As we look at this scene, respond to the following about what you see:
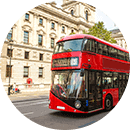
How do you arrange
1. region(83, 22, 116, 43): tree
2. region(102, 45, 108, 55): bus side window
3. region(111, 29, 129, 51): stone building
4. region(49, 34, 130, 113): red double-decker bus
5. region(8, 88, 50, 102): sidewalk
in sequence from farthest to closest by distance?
1. region(8, 88, 50, 102): sidewalk
2. region(83, 22, 116, 43): tree
3. region(102, 45, 108, 55): bus side window
4. region(49, 34, 130, 113): red double-decker bus
5. region(111, 29, 129, 51): stone building

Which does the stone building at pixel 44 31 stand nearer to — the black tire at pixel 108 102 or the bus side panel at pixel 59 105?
the bus side panel at pixel 59 105

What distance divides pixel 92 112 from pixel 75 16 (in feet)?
19.4

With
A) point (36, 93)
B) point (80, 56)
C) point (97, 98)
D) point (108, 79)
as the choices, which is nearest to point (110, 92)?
point (108, 79)

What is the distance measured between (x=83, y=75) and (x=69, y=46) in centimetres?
166

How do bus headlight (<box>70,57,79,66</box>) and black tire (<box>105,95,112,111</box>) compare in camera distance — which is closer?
bus headlight (<box>70,57,79,66</box>)

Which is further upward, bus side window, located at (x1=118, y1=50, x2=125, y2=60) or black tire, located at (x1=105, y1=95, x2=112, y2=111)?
bus side window, located at (x1=118, y1=50, x2=125, y2=60)

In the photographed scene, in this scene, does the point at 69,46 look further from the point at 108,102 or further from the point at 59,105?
the point at 108,102

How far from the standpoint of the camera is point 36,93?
50.5ft

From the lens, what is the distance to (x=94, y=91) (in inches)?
279

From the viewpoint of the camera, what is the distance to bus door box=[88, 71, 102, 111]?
6.83 m

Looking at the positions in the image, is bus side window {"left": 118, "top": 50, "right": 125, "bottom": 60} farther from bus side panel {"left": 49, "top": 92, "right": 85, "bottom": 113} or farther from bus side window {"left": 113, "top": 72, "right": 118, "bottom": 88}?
bus side panel {"left": 49, "top": 92, "right": 85, "bottom": 113}

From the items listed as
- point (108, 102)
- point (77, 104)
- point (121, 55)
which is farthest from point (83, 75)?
point (121, 55)

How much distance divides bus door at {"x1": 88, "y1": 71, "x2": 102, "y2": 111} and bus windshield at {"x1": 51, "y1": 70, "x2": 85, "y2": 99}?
506 mm

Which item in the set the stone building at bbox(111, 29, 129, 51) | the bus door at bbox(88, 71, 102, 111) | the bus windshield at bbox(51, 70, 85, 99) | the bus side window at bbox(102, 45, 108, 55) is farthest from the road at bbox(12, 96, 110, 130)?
the bus side window at bbox(102, 45, 108, 55)
